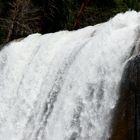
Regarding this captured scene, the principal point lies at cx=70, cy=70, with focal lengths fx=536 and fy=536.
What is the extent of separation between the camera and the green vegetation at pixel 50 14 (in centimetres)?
1933

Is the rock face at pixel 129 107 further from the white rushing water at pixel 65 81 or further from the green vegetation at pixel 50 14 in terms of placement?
the green vegetation at pixel 50 14


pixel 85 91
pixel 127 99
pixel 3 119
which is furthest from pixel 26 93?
pixel 127 99

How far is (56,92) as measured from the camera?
38.6 ft

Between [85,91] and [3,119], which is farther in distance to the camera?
[3,119]

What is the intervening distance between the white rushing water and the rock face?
41 cm

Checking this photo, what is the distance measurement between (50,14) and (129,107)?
12642 millimetres

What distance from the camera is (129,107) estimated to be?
861cm

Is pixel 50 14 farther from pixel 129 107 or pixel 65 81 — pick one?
pixel 129 107

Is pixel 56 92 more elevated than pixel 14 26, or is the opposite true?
pixel 56 92

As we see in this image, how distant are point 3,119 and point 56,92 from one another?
88.5 inches

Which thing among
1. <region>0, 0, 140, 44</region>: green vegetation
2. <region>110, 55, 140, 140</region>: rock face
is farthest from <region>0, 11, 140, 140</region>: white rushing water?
<region>0, 0, 140, 44</region>: green vegetation

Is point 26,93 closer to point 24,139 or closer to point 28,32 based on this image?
point 24,139

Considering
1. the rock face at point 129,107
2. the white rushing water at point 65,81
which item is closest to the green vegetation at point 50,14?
the white rushing water at point 65,81

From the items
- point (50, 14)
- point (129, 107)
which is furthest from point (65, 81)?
point (50, 14)
